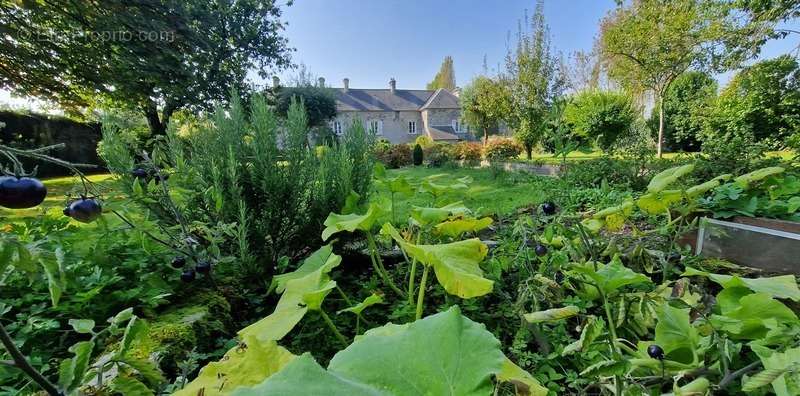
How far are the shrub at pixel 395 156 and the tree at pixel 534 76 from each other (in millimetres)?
4848

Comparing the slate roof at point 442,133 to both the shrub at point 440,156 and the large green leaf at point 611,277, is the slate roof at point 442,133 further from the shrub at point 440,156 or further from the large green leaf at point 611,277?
the large green leaf at point 611,277

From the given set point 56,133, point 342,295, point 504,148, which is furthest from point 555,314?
point 56,133

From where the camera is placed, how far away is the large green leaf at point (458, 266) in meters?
1.07

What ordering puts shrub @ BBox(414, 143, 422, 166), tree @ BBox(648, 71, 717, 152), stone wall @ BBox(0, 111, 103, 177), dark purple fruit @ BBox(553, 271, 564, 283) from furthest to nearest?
shrub @ BBox(414, 143, 422, 166), tree @ BBox(648, 71, 717, 152), stone wall @ BBox(0, 111, 103, 177), dark purple fruit @ BBox(553, 271, 564, 283)

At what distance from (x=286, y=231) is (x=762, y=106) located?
36.7 feet

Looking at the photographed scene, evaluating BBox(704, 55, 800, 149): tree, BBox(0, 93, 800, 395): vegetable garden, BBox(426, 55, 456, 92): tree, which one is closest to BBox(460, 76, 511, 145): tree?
BBox(704, 55, 800, 149): tree

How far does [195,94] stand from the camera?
8.34 m

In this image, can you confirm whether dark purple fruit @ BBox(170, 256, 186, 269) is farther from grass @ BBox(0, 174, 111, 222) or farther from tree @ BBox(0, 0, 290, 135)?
tree @ BBox(0, 0, 290, 135)

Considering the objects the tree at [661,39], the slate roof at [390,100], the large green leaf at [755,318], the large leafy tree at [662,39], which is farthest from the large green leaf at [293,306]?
the slate roof at [390,100]

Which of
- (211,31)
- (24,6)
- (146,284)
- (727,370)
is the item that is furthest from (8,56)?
(727,370)

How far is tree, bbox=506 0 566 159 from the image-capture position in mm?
12242

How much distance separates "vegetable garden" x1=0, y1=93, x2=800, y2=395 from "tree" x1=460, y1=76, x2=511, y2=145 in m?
11.5

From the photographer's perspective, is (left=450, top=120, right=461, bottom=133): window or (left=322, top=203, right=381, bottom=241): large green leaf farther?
(left=450, top=120, right=461, bottom=133): window

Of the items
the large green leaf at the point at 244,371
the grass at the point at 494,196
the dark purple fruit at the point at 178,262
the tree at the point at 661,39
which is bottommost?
the grass at the point at 494,196
